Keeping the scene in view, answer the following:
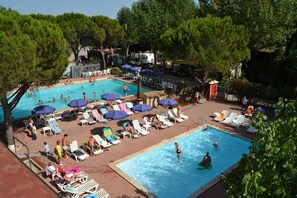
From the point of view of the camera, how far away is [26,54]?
14781mm

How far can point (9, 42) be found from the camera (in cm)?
1418

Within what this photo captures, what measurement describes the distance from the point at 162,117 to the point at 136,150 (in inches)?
207

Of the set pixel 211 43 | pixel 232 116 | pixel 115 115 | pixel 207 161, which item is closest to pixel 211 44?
pixel 211 43

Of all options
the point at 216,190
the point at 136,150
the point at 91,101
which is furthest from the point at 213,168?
the point at 91,101

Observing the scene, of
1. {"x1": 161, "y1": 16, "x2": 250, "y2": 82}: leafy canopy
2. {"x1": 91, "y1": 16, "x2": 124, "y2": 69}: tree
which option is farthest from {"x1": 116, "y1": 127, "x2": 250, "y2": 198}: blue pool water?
{"x1": 91, "y1": 16, "x2": 124, "y2": 69}: tree

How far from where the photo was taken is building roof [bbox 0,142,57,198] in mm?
8039

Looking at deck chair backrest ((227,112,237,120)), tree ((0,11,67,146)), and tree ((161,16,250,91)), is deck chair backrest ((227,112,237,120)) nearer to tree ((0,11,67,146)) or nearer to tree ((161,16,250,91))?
tree ((161,16,250,91))

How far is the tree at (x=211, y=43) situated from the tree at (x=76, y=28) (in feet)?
59.2

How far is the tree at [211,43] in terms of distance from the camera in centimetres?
2516

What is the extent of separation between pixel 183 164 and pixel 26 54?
36.2 feet

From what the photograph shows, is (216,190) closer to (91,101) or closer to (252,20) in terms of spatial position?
(91,101)

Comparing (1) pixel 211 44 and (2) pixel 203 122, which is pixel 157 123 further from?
(1) pixel 211 44

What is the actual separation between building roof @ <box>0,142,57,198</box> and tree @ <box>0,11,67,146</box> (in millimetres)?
6044

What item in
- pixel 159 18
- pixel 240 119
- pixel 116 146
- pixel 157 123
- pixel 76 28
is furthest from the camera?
pixel 76 28
